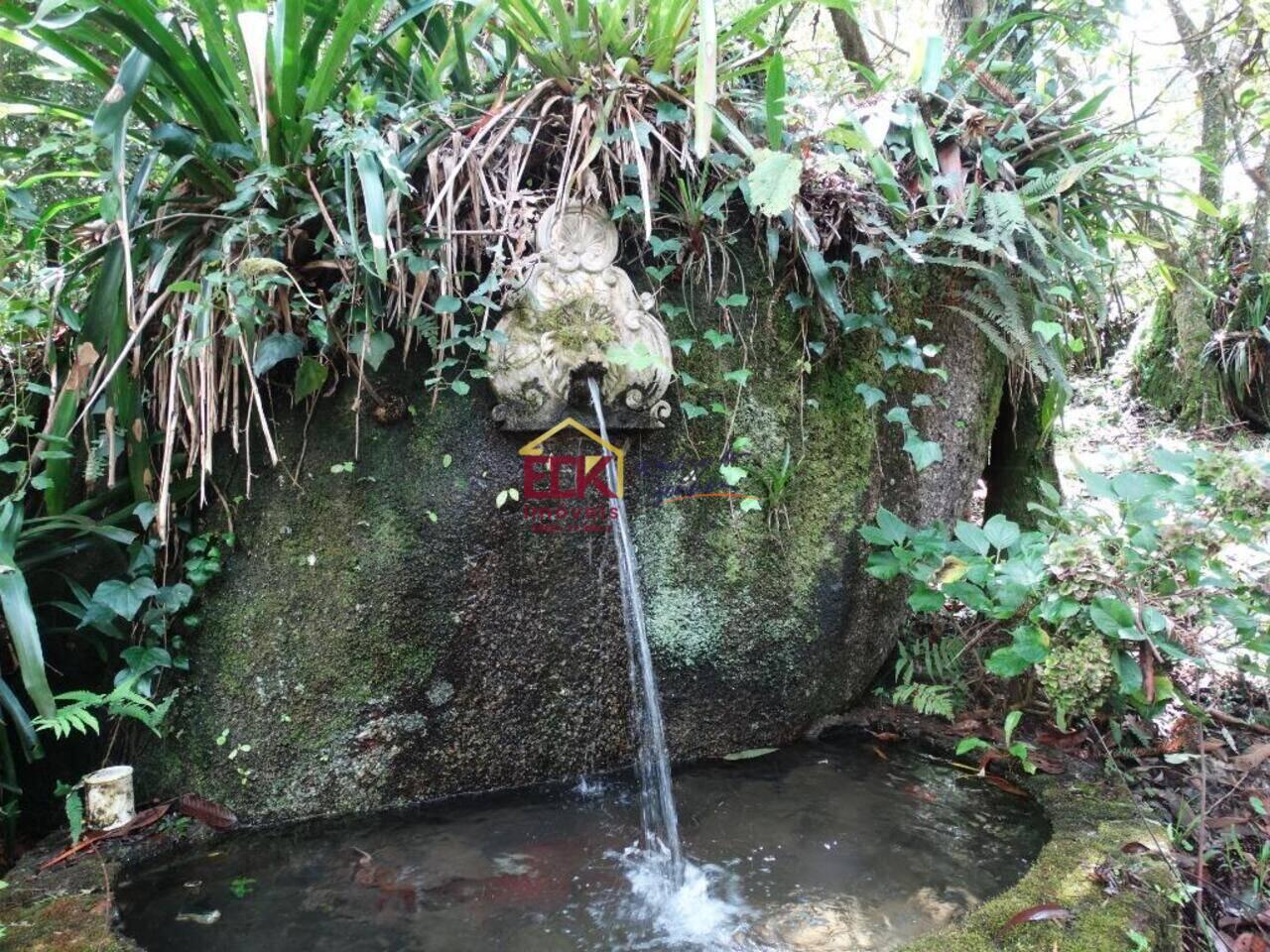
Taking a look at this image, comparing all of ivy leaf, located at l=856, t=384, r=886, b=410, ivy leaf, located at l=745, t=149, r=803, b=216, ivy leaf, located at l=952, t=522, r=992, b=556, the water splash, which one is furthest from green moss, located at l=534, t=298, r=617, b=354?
ivy leaf, located at l=952, t=522, r=992, b=556

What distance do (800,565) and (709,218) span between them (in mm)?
1167

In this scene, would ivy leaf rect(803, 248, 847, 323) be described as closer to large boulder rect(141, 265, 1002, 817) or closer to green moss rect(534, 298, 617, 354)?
large boulder rect(141, 265, 1002, 817)

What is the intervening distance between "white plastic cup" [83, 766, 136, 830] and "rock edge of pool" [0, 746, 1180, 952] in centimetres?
7

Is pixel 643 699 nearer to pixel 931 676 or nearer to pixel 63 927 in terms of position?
pixel 931 676

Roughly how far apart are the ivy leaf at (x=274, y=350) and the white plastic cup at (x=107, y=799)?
1.05 metres

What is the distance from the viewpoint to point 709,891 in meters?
1.77

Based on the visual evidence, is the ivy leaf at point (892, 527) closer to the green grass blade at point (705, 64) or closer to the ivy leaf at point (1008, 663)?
the ivy leaf at point (1008, 663)

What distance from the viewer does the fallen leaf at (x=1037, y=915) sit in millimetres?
1496

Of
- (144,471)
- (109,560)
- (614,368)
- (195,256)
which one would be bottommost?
(109,560)

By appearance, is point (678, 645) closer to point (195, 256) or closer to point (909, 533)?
point (909, 533)

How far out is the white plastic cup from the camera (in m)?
1.85

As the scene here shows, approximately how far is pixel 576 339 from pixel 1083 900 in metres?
1.80

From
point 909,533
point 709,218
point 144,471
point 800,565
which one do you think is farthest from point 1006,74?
point 144,471

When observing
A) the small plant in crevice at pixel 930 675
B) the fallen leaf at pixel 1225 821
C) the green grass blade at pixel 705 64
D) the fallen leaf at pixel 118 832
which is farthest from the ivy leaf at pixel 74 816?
the fallen leaf at pixel 1225 821
